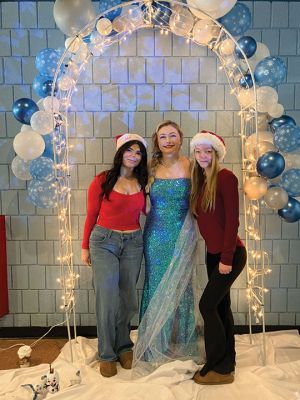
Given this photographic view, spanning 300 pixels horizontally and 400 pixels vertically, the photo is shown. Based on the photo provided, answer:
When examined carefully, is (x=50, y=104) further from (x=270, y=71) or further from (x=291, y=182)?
(x=291, y=182)

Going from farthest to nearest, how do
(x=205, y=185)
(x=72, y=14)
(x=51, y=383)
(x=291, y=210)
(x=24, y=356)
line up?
(x=24, y=356), (x=291, y=210), (x=72, y=14), (x=205, y=185), (x=51, y=383)

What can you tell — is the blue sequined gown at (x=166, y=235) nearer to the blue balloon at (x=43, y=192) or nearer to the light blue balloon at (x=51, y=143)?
the blue balloon at (x=43, y=192)

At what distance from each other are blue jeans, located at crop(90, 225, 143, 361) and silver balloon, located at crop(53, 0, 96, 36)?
136 cm

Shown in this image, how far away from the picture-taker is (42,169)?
108 inches

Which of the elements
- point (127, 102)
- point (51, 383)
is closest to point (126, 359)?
point (51, 383)

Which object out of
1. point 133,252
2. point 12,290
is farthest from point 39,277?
point 133,252

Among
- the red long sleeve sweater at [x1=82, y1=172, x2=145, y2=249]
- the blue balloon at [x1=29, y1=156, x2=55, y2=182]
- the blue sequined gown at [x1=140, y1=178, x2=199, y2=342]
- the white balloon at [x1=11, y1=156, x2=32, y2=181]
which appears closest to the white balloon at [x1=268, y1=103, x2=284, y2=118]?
the blue sequined gown at [x1=140, y1=178, x2=199, y2=342]

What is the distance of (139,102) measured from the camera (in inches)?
126

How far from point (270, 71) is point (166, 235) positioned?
1292 millimetres

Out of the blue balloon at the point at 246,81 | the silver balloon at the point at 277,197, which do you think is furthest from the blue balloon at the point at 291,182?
the blue balloon at the point at 246,81

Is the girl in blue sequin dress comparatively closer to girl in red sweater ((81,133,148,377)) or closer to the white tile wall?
girl in red sweater ((81,133,148,377))

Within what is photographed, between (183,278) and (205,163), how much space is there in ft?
2.75

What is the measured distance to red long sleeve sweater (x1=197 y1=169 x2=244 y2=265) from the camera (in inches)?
92.9

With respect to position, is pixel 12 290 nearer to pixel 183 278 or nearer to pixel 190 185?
pixel 183 278
